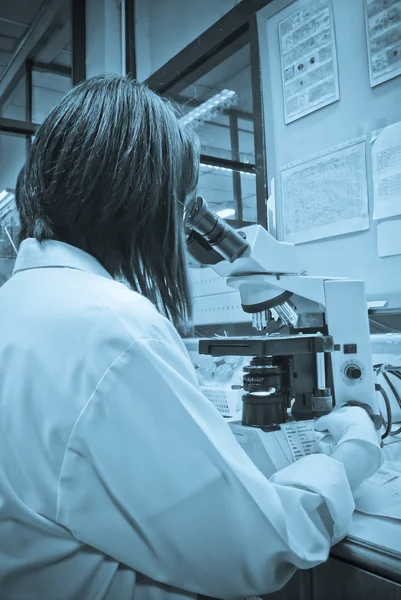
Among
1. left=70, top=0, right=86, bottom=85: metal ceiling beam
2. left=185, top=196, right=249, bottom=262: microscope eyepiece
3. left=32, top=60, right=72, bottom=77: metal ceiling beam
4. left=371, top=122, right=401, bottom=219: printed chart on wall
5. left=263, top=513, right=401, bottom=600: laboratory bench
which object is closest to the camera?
left=263, top=513, right=401, bottom=600: laboratory bench

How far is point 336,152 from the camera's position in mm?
1619

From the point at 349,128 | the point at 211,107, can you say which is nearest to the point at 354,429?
the point at 349,128

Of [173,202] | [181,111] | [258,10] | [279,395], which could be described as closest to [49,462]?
[173,202]

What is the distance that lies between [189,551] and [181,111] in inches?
27.8

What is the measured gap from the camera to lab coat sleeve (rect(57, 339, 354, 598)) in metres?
0.50

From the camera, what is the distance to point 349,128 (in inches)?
62.8

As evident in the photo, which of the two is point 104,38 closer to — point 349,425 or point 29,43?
point 29,43

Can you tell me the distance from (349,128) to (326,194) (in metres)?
0.22

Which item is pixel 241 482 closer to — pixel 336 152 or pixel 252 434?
pixel 252 434

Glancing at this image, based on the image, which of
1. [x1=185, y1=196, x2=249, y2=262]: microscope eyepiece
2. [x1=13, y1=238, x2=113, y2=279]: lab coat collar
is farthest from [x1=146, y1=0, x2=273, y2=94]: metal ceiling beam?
[x1=13, y1=238, x2=113, y2=279]: lab coat collar

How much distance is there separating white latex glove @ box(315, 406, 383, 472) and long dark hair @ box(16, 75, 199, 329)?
14.3 inches

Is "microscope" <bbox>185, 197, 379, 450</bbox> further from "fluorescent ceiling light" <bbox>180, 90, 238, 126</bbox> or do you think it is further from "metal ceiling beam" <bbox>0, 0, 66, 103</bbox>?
"metal ceiling beam" <bbox>0, 0, 66, 103</bbox>

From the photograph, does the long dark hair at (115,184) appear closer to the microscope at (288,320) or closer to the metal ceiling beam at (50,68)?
the microscope at (288,320)

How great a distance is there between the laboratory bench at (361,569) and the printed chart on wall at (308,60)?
4.60 ft
